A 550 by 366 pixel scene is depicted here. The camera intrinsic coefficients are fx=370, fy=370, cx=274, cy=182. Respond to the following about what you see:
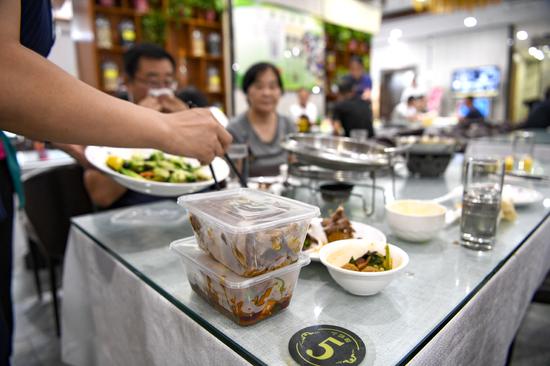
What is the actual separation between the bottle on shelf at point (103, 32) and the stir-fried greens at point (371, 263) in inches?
170

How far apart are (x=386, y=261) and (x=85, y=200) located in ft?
6.25

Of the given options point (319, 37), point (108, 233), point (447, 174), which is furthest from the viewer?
point (319, 37)

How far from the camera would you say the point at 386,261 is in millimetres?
759

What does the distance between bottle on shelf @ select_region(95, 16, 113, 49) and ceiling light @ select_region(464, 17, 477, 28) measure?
903cm

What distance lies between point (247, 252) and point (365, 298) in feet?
0.93

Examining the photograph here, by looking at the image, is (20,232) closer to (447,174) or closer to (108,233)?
(108,233)

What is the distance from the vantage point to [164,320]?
79cm

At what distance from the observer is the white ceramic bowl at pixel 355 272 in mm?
691

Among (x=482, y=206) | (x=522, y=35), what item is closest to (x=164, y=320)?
(x=482, y=206)

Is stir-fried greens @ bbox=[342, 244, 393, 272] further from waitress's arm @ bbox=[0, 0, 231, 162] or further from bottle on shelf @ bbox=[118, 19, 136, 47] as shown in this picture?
bottle on shelf @ bbox=[118, 19, 136, 47]

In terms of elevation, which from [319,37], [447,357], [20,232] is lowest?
[20,232]

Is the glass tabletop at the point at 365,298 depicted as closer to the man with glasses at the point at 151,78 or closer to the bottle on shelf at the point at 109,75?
the man with glasses at the point at 151,78

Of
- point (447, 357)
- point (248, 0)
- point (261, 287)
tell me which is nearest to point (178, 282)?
point (261, 287)

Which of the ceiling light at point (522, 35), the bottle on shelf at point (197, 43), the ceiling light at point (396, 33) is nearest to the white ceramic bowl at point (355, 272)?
the bottle on shelf at point (197, 43)
